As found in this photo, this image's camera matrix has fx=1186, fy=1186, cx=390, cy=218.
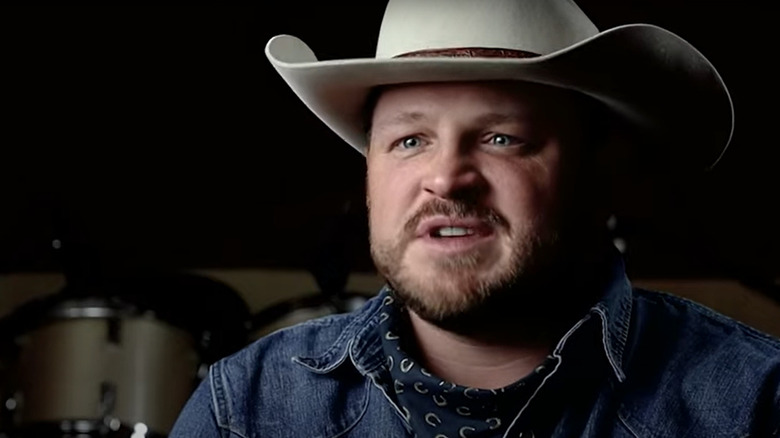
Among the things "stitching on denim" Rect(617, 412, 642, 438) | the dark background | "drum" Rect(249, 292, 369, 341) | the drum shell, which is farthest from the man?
the dark background

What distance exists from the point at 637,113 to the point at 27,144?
6.82 feet

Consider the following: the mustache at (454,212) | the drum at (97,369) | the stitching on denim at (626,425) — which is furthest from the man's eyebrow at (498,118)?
the drum at (97,369)

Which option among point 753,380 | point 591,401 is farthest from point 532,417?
point 753,380

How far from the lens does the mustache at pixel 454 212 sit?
4.58 ft

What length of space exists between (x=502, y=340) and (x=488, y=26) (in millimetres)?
400

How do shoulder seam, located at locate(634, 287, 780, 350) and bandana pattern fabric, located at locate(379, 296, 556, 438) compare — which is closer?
bandana pattern fabric, located at locate(379, 296, 556, 438)

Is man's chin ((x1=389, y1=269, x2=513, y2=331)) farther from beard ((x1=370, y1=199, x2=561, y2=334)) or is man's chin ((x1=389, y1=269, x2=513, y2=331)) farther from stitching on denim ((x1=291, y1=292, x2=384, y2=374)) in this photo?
stitching on denim ((x1=291, y1=292, x2=384, y2=374))

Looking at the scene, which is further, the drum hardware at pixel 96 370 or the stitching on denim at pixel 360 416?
the drum hardware at pixel 96 370

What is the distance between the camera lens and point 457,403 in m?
1.44

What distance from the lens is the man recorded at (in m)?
1.43

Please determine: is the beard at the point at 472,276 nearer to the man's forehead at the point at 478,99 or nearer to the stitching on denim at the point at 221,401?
the man's forehead at the point at 478,99

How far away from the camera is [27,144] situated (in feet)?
10.5

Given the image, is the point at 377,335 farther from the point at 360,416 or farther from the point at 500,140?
the point at 500,140

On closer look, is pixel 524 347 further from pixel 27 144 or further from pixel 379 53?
pixel 27 144
